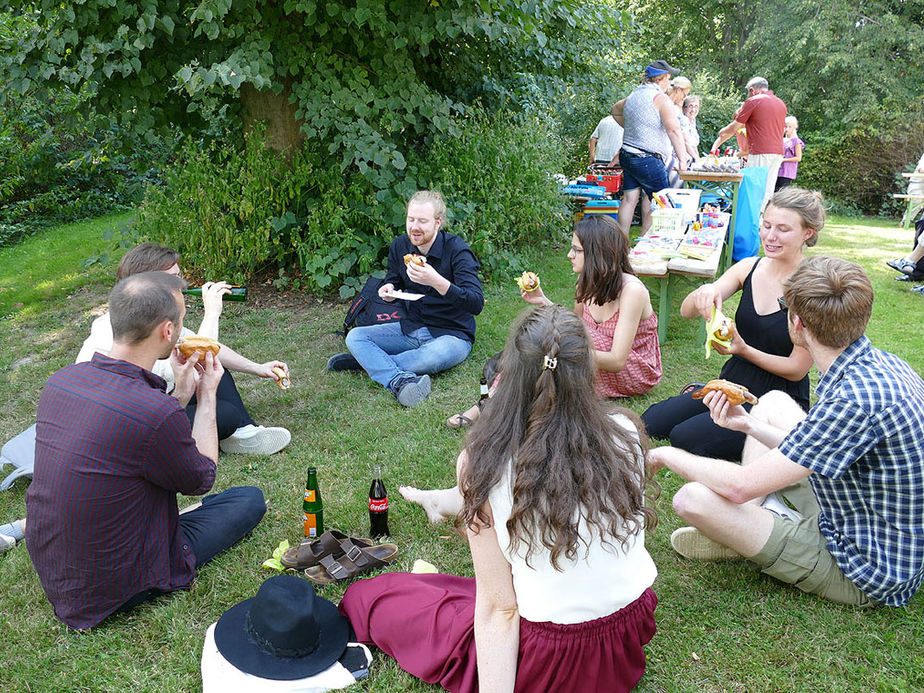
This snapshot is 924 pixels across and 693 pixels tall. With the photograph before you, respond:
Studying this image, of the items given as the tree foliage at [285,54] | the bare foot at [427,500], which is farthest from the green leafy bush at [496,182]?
the bare foot at [427,500]

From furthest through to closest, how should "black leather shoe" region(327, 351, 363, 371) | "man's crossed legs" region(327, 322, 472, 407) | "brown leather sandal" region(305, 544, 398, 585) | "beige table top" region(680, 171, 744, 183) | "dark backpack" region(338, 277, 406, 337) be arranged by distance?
"beige table top" region(680, 171, 744, 183) → "black leather shoe" region(327, 351, 363, 371) → "dark backpack" region(338, 277, 406, 337) → "man's crossed legs" region(327, 322, 472, 407) → "brown leather sandal" region(305, 544, 398, 585)

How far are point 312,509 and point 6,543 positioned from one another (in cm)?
146

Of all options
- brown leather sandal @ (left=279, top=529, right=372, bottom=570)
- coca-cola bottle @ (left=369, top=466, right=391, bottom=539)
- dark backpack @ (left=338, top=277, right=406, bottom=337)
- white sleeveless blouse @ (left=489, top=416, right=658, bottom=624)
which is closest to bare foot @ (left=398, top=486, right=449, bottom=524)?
coca-cola bottle @ (left=369, top=466, right=391, bottom=539)

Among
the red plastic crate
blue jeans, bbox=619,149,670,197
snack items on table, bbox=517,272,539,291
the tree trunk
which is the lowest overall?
snack items on table, bbox=517,272,539,291

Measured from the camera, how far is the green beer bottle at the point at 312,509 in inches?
128

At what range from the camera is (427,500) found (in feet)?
11.4

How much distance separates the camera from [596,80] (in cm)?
872

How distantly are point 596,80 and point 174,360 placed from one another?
7.04m

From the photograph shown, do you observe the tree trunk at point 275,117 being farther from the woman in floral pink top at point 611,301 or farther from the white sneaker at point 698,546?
the white sneaker at point 698,546

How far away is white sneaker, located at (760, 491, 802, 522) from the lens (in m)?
2.89

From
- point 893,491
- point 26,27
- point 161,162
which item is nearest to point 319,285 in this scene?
point 161,162

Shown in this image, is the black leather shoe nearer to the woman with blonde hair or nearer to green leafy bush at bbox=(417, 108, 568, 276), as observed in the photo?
green leafy bush at bbox=(417, 108, 568, 276)

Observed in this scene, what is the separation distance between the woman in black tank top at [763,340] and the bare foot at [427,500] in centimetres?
137

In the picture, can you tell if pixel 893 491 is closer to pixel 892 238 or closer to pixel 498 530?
pixel 498 530
